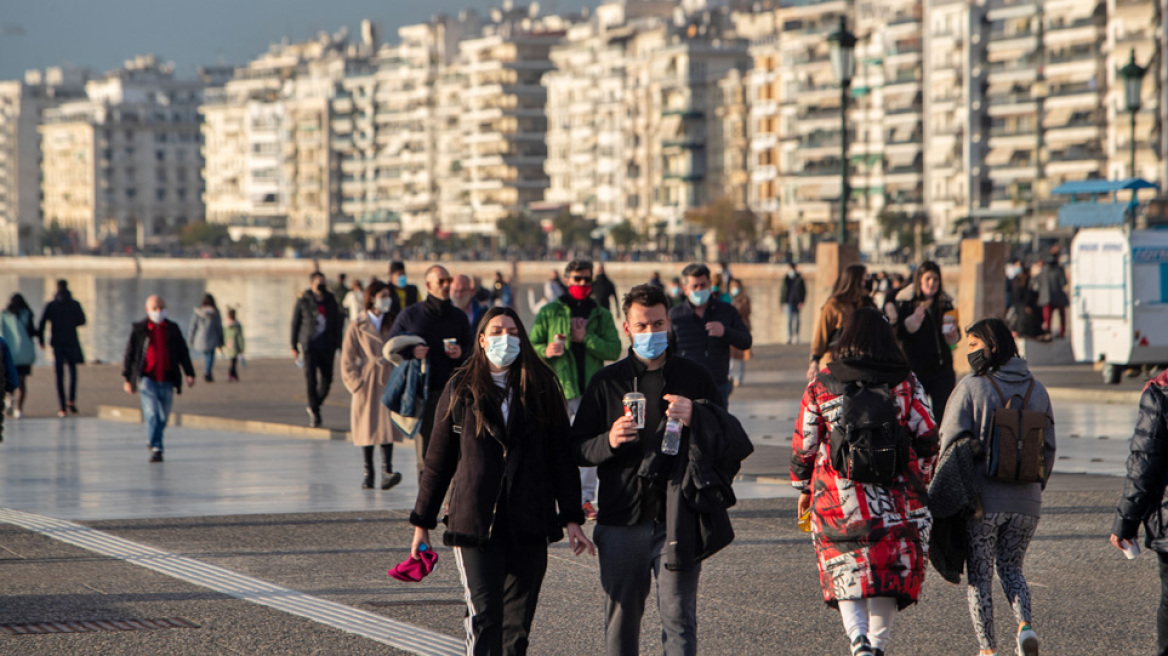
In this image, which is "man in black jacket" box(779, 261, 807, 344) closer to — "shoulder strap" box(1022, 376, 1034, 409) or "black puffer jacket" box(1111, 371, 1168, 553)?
"shoulder strap" box(1022, 376, 1034, 409)

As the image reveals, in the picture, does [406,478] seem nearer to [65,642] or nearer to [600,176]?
[65,642]

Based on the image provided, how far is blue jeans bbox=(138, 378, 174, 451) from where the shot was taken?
50.7 feet

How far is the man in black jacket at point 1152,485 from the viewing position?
20.8ft

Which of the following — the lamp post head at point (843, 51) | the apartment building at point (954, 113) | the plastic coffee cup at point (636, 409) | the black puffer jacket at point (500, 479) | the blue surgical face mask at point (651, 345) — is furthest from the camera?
the apartment building at point (954, 113)

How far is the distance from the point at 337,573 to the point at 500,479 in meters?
3.43

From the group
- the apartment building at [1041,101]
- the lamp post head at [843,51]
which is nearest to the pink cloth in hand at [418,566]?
the lamp post head at [843,51]

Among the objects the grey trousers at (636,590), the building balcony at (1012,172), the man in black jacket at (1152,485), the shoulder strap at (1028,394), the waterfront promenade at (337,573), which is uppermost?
the building balcony at (1012,172)

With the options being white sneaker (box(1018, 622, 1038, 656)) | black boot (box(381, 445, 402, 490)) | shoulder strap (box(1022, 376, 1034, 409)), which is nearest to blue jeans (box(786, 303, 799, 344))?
black boot (box(381, 445, 402, 490))

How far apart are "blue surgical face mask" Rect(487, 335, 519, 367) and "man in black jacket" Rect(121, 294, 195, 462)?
31.0ft

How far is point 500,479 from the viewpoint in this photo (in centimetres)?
636

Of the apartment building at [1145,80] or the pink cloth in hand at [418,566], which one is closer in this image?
the pink cloth in hand at [418,566]

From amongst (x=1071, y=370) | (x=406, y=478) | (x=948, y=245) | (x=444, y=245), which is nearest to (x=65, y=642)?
(x=406, y=478)

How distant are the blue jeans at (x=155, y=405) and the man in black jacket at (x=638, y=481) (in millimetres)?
9777

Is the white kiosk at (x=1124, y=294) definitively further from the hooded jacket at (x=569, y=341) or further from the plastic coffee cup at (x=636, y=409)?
the plastic coffee cup at (x=636, y=409)
